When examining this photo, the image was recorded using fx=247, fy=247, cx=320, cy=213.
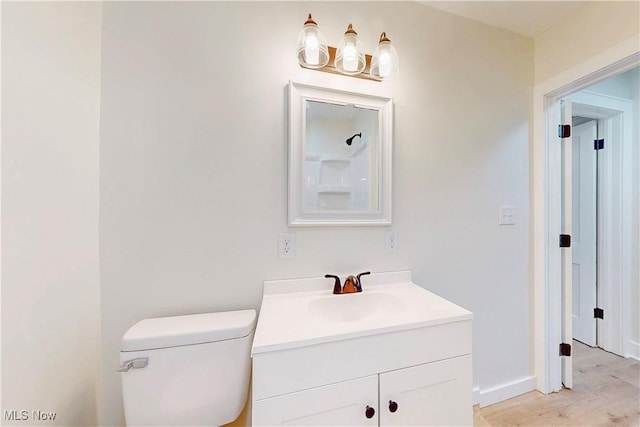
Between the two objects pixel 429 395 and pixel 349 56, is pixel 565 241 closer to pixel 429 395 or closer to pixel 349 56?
pixel 429 395

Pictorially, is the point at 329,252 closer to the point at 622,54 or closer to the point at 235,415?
the point at 235,415

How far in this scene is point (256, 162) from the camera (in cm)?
118

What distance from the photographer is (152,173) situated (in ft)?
3.52

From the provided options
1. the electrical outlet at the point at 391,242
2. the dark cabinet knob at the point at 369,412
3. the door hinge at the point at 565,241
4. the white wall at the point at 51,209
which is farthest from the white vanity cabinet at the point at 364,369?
the door hinge at the point at 565,241

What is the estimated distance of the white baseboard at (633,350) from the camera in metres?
2.00

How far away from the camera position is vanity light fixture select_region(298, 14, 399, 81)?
1.13 metres

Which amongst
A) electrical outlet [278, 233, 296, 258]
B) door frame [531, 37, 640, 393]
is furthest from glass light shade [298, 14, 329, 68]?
door frame [531, 37, 640, 393]

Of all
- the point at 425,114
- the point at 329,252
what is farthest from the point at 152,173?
the point at 425,114

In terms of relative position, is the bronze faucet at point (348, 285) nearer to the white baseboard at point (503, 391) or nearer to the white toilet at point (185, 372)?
the white toilet at point (185, 372)

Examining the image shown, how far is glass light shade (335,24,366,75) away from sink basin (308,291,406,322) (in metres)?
1.11

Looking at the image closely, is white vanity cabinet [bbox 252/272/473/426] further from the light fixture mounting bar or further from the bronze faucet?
the light fixture mounting bar

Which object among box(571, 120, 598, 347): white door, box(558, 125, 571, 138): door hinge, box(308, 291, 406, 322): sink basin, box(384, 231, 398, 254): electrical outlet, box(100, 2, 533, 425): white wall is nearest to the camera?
box(100, 2, 533, 425): white wall

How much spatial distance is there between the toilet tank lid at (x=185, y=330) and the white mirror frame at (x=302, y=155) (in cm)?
49

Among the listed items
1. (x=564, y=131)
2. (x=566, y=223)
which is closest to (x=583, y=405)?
(x=566, y=223)
